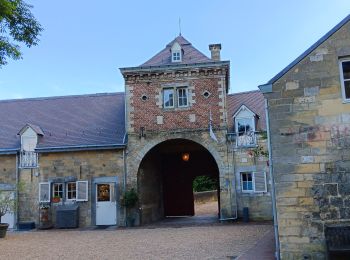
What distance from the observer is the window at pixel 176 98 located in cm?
1952

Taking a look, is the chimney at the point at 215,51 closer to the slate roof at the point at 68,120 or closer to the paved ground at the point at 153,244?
the slate roof at the point at 68,120

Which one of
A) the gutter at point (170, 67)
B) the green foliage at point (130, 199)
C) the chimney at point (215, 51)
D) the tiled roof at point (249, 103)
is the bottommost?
the green foliage at point (130, 199)

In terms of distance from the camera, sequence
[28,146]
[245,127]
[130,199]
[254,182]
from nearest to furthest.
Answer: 1. [130,199]
2. [254,182]
3. [245,127]
4. [28,146]

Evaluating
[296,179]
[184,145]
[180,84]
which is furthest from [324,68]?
[184,145]

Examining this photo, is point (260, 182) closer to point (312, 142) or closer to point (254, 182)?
point (254, 182)

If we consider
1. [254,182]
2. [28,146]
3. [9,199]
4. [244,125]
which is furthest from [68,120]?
[254,182]

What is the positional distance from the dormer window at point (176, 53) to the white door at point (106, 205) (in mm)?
6388

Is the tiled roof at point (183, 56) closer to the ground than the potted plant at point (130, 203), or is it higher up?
higher up

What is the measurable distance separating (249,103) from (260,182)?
4.36 metres

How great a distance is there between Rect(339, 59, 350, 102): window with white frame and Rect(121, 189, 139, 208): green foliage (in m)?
11.6

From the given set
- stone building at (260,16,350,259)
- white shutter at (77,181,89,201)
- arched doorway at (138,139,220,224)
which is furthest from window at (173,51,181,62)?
stone building at (260,16,350,259)

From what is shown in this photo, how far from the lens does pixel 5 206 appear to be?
58.9ft

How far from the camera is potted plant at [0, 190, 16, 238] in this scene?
16.2m

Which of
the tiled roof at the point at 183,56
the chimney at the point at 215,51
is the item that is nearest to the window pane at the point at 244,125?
the tiled roof at the point at 183,56
